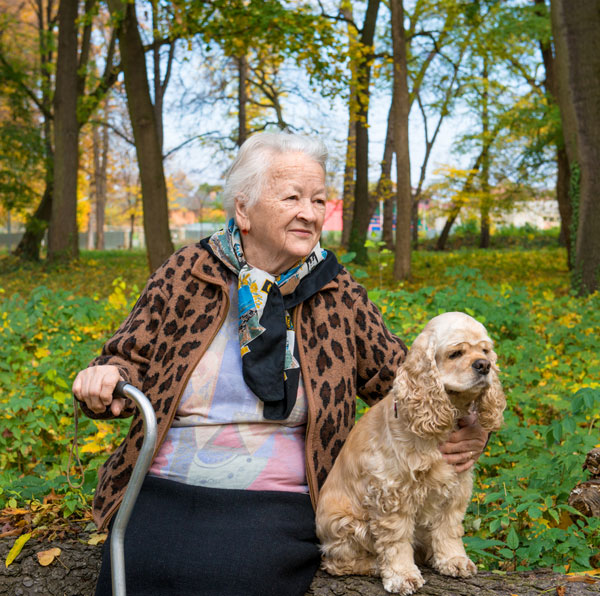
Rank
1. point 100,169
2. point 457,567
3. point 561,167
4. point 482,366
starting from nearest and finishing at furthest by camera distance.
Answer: point 482,366 → point 457,567 → point 561,167 → point 100,169

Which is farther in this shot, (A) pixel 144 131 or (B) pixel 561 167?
(B) pixel 561 167

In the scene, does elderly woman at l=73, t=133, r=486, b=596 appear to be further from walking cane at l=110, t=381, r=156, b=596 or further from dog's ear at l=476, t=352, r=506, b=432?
walking cane at l=110, t=381, r=156, b=596

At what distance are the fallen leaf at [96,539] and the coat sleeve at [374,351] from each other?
51.1 inches

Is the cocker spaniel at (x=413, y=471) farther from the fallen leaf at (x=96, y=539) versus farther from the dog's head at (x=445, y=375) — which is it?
the fallen leaf at (x=96, y=539)

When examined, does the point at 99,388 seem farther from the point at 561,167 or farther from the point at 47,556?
the point at 561,167

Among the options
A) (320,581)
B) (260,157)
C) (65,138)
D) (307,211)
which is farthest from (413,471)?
(65,138)

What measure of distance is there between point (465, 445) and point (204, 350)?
100 centimetres

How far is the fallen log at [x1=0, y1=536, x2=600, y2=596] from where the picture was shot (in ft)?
7.10

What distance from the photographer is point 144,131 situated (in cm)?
1030

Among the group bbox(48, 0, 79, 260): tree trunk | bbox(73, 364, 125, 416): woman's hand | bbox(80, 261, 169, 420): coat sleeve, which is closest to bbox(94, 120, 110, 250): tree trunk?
bbox(48, 0, 79, 260): tree trunk

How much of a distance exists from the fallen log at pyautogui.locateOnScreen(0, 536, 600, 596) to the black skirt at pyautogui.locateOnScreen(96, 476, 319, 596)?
185 millimetres

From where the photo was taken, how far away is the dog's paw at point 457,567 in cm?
224

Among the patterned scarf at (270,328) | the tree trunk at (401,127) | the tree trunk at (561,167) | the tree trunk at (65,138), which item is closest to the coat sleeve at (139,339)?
the patterned scarf at (270,328)

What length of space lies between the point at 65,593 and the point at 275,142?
1.94m
